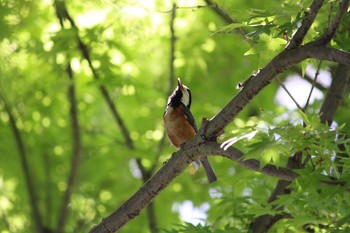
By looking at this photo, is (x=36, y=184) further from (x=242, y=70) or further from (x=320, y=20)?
(x=320, y=20)

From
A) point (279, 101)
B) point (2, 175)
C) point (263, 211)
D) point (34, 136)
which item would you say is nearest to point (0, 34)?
point (263, 211)

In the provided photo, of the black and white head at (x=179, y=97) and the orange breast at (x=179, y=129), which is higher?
the black and white head at (x=179, y=97)

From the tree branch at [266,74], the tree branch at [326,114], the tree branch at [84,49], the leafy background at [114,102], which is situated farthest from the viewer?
the leafy background at [114,102]

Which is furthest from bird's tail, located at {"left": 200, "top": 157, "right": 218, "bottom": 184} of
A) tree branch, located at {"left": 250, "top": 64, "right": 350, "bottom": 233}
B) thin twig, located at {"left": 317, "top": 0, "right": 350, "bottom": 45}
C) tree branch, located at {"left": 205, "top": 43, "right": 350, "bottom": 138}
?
thin twig, located at {"left": 317, "top": 0, "right": 350, "bottom": 45}

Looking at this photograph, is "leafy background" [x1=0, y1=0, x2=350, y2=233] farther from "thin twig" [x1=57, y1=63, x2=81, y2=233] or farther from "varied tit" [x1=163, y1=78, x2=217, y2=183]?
"varied tit" [x1=163, y1=78, x2=217, y2=183]

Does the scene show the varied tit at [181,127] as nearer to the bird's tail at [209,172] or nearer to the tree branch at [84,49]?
the bird's tail at [209,172]

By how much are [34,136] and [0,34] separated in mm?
4274

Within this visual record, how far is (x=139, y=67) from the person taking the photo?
24.2ft

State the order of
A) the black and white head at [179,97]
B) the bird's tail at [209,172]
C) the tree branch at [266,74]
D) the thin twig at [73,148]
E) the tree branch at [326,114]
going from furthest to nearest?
1. the thin twig at [73,148]
2. the black and white head at [179,97]
3. the bird's tail at [209,172]
4. the tree branch at [326,114]
5. the tree branch at [266,74]

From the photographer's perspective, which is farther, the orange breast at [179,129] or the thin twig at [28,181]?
the thin twig at [28,181]

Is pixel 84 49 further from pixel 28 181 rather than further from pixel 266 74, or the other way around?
pixel 266 74

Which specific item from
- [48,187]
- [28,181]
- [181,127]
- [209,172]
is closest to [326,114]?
[209,172]

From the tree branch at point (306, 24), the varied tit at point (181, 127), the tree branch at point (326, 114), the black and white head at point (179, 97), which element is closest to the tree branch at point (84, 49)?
the black and white head at point (179, 97)

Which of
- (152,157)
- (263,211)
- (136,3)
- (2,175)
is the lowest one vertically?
(263,211)
